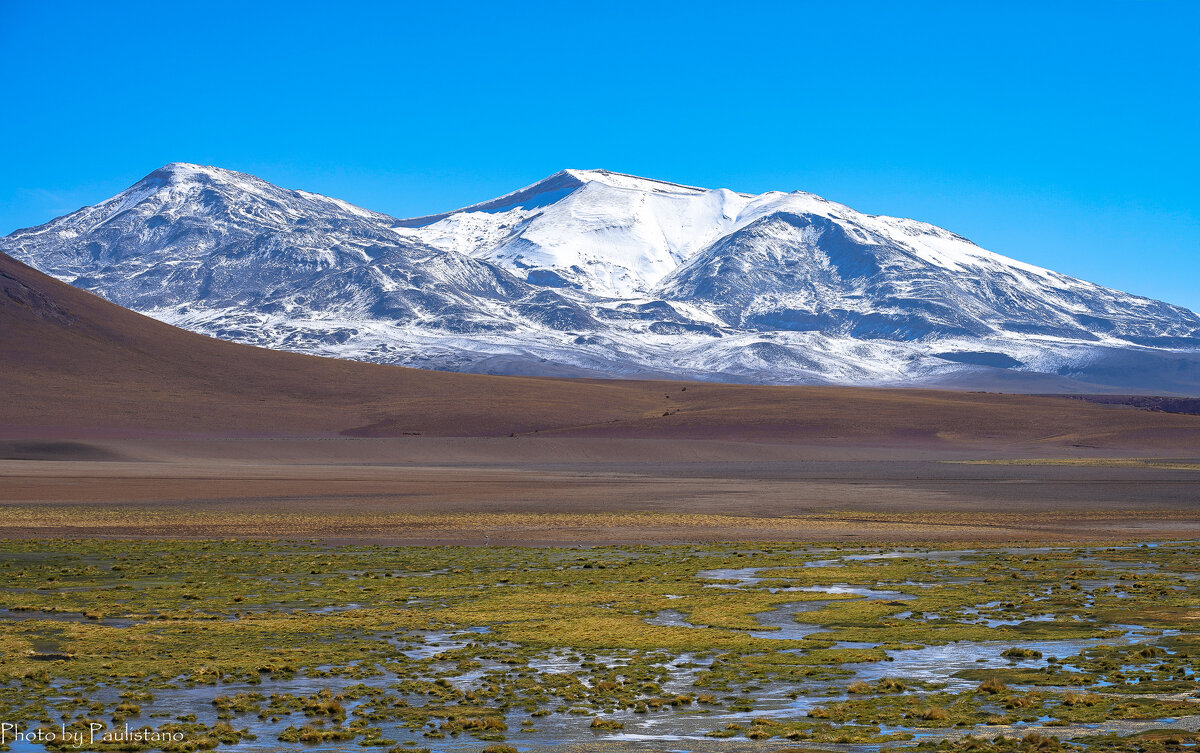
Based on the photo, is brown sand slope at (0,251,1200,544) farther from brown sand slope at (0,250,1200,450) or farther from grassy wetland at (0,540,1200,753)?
grassy wetland at (0,540,1200,753)

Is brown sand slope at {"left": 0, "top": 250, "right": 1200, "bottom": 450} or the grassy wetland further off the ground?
brown sand slope at {"left": 0, "top": 250, "right": 1200, "bottom": 450}

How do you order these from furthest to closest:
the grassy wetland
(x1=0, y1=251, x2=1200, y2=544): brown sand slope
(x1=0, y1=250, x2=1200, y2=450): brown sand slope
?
(x1=0, y1=250, x2=1200, y2=450): brown sand slope
(x1=0, y1=251, x2=1200, y2=544): brown sand slope
the grassy wetland

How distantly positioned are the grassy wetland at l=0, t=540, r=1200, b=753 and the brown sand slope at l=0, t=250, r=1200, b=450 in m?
90.5

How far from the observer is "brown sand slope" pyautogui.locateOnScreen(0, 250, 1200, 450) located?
12481cm

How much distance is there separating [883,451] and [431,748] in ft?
331

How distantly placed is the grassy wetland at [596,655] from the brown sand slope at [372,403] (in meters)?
90.5

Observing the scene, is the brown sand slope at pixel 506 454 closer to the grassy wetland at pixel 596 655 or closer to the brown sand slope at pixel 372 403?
the brown sand slope at pixel 372 403

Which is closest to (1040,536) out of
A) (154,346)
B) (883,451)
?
(883,451)

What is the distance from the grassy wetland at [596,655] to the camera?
640 inches

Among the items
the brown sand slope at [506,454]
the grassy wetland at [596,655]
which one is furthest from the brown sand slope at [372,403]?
the grassy wetland at [596,655]

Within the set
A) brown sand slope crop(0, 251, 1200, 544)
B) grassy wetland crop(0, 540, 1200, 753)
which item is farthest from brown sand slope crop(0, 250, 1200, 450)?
grassy wetland crop(0, 540, 1200, 753)

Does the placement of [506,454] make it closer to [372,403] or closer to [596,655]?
[372,403]

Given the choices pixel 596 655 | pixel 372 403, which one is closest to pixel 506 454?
pixel 372 403

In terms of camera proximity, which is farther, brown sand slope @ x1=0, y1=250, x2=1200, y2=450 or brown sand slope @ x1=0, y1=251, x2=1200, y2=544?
brown sand slope @ x1=0, y1=250, x2=1200, y2=450
